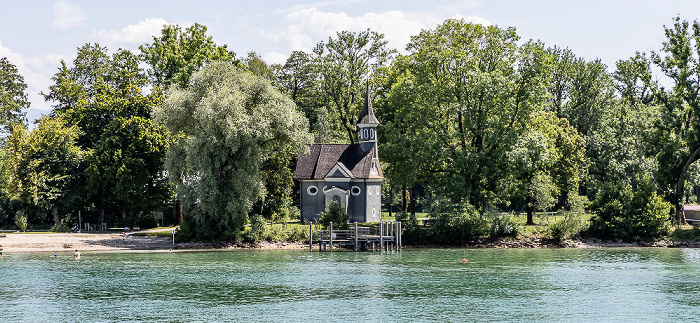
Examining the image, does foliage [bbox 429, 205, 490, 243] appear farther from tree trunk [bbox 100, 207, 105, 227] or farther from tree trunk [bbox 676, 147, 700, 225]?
tree trunk [bbox 100, 207, 105, 227]

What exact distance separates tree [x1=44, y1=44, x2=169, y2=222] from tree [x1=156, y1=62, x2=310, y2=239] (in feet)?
28.1

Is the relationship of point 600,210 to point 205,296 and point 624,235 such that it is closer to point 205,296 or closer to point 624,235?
point 624,235

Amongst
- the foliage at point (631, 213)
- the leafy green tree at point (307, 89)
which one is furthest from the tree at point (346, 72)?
the foliage at point (631, 213)

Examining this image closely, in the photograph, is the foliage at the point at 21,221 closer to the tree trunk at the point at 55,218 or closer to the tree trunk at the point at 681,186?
the tree trunk at the point at 55,218

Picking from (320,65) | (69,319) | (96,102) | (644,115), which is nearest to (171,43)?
(96,102)

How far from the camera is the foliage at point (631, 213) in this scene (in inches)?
2363

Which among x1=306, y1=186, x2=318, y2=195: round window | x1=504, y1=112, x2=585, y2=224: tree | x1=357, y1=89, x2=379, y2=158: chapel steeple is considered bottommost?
x1=306, y1=186, x2=318, y2=195: round window

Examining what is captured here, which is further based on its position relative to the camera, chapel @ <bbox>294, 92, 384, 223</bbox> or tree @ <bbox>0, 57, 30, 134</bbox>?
tree @ <bbox>0, 57, 30, 134</bbox>

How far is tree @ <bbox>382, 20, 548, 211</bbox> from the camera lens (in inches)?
2404

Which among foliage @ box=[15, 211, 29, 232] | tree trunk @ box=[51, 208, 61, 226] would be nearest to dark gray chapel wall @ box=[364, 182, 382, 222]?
tree trunk @ box=[51, 208, 61, 226]

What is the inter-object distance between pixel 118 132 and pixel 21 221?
1108 cm

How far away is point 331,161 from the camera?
68.3m

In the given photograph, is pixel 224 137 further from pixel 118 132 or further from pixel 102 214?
pixel 102 214

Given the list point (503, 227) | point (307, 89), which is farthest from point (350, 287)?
point (307, 89)
